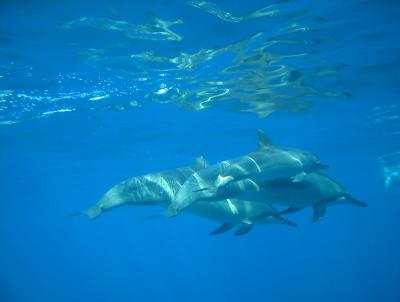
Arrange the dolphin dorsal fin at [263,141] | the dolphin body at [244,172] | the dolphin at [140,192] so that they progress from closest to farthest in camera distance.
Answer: the dolphin body at [244,172], the dolphin at [140,192], the dolphin dorsal fin at [263,141]

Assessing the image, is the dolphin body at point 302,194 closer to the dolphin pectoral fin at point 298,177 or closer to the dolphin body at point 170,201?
the dolphin pectoral fin at point 298,177

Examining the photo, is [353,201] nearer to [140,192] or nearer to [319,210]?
[319,210]

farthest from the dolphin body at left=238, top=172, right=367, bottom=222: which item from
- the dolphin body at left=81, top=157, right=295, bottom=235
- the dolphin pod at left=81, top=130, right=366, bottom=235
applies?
the dolphin body at left=81, top=157, right=295, bottom=235

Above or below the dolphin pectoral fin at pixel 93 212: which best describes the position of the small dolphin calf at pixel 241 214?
below

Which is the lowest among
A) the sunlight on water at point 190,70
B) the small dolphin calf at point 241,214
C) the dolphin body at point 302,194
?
the small dolphin calf at point 241,214

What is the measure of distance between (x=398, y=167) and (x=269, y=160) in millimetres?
43337

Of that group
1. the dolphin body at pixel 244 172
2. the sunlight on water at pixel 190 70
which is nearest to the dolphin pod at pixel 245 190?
the dolphin body at pixel 244 172

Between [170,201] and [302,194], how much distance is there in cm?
367

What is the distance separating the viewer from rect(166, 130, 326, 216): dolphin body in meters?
Answer: 8.77

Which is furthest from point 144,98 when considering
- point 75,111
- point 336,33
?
point 336,33

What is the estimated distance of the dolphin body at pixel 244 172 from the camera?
8766mm

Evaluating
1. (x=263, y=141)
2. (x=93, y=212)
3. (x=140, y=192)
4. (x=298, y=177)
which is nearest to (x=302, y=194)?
(x=298, y=177)

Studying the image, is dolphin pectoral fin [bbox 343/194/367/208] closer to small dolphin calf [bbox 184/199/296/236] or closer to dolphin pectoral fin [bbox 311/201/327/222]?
dolphin pectoral fin [bbox 311/201/327/222]

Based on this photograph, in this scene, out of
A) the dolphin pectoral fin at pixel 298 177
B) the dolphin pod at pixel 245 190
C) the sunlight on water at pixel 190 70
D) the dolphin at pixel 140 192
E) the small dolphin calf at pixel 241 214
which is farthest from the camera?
the sunlight on water at pixel 190 70
